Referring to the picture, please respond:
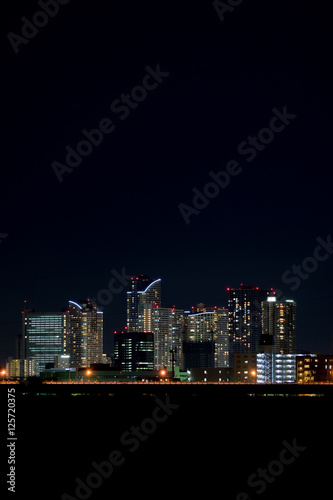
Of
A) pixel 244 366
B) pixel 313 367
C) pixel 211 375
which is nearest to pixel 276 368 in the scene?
pixel 313 367

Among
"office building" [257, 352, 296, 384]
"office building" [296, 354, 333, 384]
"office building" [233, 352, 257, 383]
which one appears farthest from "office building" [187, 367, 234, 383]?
"office building" [296, 354, 333, 384]

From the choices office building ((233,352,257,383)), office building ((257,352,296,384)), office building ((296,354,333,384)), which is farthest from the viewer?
office building ((233,352,257,383))
